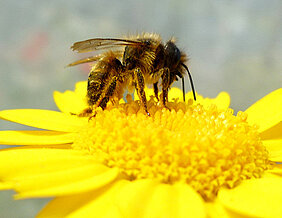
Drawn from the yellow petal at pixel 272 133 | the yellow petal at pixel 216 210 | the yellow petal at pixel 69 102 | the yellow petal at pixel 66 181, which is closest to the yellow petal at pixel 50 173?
the yellow petal at pixel 66 181

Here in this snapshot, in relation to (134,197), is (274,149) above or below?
above

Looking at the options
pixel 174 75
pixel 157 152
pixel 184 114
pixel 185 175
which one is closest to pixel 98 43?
pixel 174 75

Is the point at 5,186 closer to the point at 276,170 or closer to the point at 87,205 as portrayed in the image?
the point at 87,205

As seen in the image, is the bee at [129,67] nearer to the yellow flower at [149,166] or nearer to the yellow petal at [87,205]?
the yellow flower at [149,166]

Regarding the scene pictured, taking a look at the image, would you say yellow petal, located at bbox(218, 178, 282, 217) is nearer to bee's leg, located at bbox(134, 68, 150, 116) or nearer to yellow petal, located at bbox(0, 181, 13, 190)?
bee's leg, located at bbox(134, 68, 150, 116)

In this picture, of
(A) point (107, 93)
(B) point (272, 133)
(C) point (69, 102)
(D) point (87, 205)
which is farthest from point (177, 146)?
(C) point (69, 102)

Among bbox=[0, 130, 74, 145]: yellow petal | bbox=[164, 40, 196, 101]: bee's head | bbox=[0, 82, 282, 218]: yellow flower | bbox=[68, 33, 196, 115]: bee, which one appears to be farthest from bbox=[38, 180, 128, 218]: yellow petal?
bbox=[164, 40, 196, 101]: bee's head
